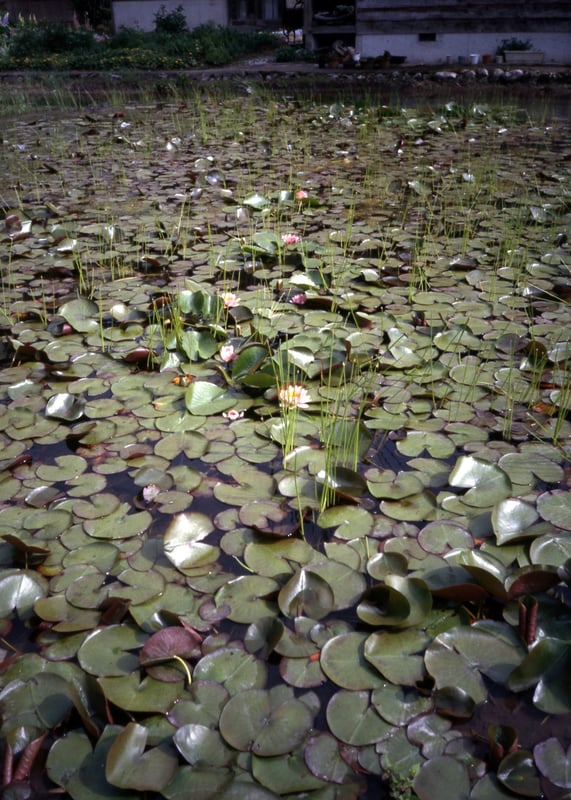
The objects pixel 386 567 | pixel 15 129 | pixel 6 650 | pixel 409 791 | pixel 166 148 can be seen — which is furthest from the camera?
pixel 15 129

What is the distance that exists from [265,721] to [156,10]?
1782 cm

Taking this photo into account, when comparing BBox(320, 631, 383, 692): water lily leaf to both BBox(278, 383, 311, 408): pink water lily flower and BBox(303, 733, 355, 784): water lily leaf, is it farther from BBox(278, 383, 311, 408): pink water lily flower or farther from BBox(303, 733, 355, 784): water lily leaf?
BBox(278, 383, 311, 408): pink water lily flower

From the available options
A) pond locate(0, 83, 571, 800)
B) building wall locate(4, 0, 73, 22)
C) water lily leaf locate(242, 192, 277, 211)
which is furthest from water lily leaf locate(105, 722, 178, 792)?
building wall locate(4, 0, 73, 22)

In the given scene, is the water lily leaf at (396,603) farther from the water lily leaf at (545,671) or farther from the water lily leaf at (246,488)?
the water lily leaf at (246,488)

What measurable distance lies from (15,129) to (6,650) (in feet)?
20.6

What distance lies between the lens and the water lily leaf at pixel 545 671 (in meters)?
0.98

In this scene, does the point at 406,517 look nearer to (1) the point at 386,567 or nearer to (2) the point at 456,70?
(1) the point at 386,567

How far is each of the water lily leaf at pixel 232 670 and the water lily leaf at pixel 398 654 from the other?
0.18m

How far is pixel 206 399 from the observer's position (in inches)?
69.6

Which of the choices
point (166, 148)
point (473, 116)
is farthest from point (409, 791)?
point (473, 116)

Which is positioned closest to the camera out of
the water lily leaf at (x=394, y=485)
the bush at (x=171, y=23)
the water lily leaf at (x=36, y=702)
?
the water lily leaf at (x=36, y=702)

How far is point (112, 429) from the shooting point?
1683 millimetres

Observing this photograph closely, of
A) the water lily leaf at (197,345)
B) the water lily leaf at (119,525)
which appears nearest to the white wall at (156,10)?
the water lily leaf at (197,345)

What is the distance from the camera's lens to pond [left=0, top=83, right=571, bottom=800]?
0.94 metres
